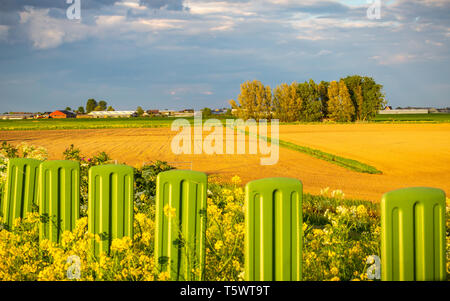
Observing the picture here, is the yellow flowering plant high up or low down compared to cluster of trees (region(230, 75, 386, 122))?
down

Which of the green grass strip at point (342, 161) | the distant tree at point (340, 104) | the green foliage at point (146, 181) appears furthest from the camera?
the distant tree at point (340, 104)

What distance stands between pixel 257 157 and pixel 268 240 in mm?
28893

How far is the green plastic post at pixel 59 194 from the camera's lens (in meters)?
3.90

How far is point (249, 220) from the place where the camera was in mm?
2801

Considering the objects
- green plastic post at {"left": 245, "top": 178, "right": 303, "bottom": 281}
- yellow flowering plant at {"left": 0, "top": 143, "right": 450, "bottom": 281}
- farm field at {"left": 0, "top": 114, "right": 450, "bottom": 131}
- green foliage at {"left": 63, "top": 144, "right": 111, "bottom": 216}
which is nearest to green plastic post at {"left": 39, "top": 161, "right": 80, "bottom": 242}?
yellow flowering plant at {"left": 0, "top": 143, "right": 450, "bottom": 281}

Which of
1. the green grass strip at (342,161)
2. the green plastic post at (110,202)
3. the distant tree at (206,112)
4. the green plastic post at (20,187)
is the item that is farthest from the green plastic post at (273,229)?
the distant tree at (206,112)

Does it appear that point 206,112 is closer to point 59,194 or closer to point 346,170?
point 346,170

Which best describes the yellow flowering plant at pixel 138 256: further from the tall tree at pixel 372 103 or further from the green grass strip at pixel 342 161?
the tall tree at pixel 372 103

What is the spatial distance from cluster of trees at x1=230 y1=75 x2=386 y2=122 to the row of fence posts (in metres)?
96.4

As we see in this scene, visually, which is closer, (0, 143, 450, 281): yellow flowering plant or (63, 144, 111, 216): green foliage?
(0, 143, 450, 281): yellow flowering plant

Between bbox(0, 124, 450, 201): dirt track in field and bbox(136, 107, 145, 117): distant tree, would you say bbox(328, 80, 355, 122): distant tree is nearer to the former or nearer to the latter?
bbox(0, 124, 450, 201): dirt track in field

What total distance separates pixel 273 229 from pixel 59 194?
2032mm

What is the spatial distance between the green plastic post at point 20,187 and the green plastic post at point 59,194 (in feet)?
2.38

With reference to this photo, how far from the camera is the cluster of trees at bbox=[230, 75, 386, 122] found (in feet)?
323
